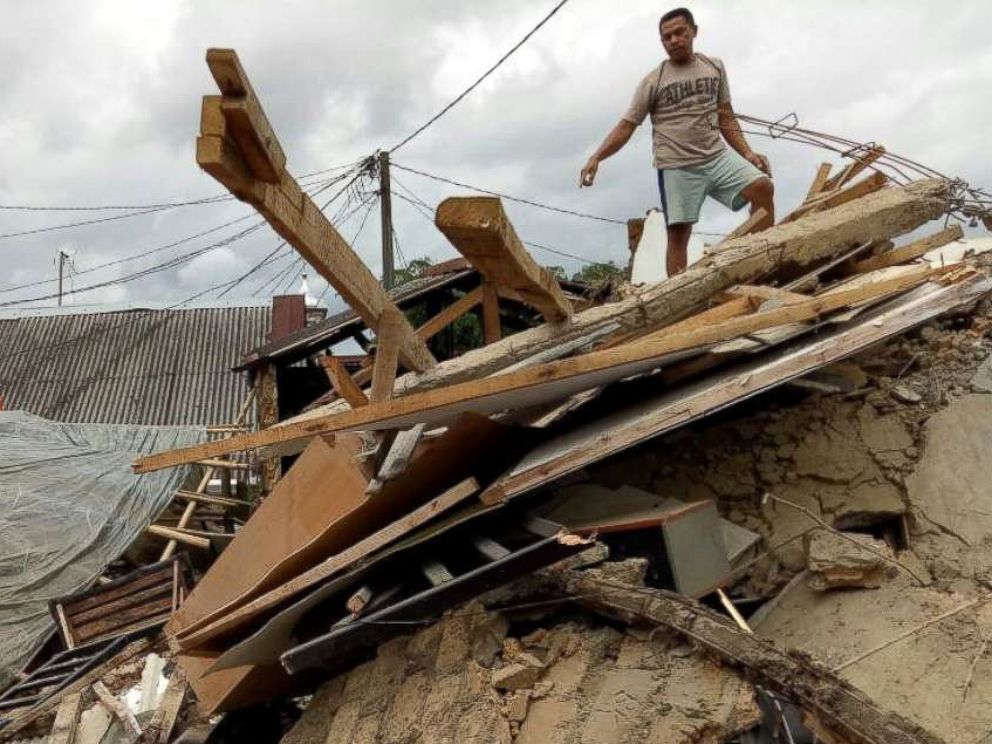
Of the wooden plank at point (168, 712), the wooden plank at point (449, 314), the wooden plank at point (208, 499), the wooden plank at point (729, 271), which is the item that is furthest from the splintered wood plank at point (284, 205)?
the wooden plank at point (208, 499)

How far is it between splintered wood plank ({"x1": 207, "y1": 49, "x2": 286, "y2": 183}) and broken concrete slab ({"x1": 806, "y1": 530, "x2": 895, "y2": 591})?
2.07 meters

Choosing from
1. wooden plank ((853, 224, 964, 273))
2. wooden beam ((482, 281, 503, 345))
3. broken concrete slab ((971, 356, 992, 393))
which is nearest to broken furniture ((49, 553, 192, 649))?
wooden beam ((482, 281, 503, 345))

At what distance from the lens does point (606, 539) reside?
2.98m

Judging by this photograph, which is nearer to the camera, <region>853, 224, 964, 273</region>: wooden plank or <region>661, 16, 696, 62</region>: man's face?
<region>853, 224, 964, 273</region>: wooden plank

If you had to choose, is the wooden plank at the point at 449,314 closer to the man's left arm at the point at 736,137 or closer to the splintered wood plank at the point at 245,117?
the man's left arm at the point at 736,137

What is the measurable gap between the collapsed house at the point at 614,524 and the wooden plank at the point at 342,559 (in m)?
0.01

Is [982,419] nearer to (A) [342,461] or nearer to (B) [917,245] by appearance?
(B) [917,245]

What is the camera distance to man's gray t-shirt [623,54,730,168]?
18.4 ft

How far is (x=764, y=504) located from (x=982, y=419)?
3.30ft

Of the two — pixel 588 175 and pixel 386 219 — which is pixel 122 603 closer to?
pixel 588 175

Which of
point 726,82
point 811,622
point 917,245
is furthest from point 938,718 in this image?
point 726,82

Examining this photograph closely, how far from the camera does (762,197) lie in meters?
5.63

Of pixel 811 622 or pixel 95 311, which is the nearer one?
pixel 811 622

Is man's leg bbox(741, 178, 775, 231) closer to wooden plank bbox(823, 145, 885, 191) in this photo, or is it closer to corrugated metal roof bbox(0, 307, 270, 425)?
wooden plank bbox(823, 145, 885, 191)
